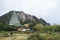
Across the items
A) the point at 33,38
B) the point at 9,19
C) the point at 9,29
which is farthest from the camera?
the point at 9,19

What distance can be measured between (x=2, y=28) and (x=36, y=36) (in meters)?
25.1

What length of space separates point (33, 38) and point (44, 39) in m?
1.23

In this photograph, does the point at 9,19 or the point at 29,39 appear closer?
the point at 29,39

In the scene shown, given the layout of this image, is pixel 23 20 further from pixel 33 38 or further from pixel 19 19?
pixel 33 38

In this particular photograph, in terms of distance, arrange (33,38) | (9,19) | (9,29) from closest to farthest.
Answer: (33,38)
(9,29)
(9,19)

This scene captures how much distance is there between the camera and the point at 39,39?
66.2ft

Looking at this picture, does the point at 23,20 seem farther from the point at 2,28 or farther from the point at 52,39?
the point at 52,39

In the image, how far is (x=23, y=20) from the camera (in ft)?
241

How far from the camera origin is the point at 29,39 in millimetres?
20250

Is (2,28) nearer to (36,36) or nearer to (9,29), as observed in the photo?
(9,29)

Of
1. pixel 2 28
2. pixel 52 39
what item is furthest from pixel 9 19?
pixel 52 39

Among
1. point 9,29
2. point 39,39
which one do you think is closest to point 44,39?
point 39,39

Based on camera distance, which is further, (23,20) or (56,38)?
(23,20)

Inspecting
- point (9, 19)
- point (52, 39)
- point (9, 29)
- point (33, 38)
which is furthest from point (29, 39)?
point (9, 19)
